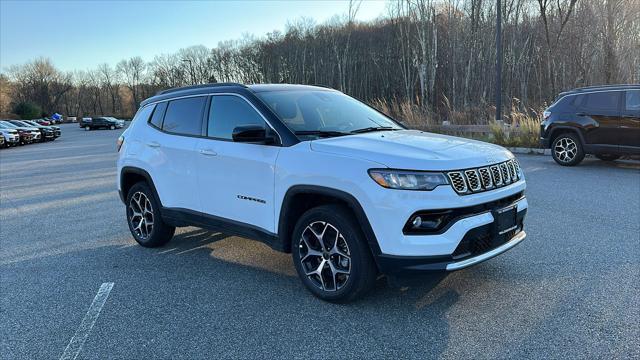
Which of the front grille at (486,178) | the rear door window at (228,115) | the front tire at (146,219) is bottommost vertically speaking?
the front tire at (146,219)

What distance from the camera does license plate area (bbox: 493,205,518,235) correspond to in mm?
3669

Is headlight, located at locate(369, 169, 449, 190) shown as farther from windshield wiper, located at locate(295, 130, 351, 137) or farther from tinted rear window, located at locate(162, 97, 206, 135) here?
tinted rear window, located at locate(162, 97, 206, 135)

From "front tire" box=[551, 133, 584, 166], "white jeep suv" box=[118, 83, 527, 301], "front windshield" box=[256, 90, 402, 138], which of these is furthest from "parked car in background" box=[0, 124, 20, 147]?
"front windshield" box=[256, 90, 402, 138]

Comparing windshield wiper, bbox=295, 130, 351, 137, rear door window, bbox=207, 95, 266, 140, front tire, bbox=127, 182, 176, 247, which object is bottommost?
front tire, bbox=127, 182, 176, 247

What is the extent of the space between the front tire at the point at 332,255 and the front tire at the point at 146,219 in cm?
225

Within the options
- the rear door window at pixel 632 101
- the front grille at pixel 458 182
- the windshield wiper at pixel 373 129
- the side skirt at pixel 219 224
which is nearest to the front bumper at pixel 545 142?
the rear door window at pixel 632 101

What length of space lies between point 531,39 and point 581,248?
2946 cm

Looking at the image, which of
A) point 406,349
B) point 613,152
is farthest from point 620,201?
point 406,349

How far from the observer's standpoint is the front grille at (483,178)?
3471 mm

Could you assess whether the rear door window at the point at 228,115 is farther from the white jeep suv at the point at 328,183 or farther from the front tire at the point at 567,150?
the front tire at the point at 567,150

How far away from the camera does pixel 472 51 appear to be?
29.8 meters

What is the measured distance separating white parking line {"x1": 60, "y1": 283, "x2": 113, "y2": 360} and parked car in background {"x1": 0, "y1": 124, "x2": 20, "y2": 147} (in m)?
34.2

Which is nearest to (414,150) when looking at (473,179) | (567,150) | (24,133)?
(473,179)

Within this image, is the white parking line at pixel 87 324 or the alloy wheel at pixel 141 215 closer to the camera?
the white parking line at pixel 87 324
